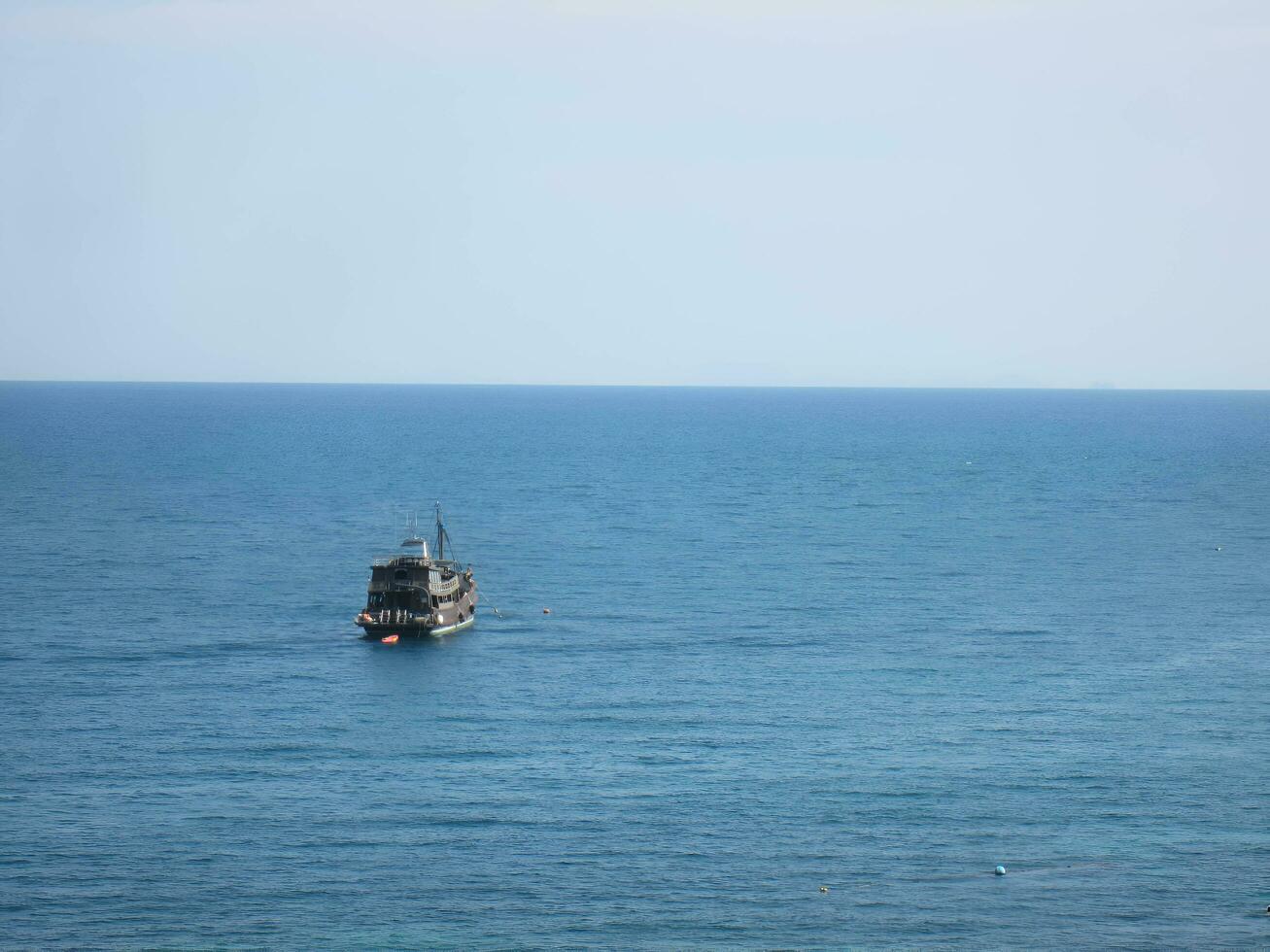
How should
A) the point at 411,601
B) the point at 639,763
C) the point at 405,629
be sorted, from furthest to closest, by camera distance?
the point at 411,601 < the point at 405,629 < the point at 639,763

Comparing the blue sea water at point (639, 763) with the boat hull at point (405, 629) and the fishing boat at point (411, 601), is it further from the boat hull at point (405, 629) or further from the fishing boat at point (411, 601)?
the fishing boat at point (411, 601)

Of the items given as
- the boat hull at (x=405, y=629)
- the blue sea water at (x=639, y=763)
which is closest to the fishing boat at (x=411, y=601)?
the boat hull at (x=405, y=629)

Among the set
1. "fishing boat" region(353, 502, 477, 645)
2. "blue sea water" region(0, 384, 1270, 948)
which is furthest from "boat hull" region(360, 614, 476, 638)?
"blue sea water" region(0, 384, 1270, 948)

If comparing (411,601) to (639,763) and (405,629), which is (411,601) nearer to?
(405,629)

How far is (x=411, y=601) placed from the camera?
13000 cm

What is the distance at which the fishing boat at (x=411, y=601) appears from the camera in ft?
420

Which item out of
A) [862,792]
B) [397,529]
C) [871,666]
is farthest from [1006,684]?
[397,529]

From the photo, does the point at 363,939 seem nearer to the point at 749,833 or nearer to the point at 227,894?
the point at 227,894

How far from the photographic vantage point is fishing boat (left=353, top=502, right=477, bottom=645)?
420 feet

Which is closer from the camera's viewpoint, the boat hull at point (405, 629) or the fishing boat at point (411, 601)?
the boat hull at point (405, 629)

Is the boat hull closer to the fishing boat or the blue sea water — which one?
the fishing boat

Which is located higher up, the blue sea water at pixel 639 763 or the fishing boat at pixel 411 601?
the fishing boat at pixel 411 601

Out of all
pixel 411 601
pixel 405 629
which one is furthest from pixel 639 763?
pixel 411 601

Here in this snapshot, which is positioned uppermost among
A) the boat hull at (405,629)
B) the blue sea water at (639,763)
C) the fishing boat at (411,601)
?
the fishing boat at (411,601)
